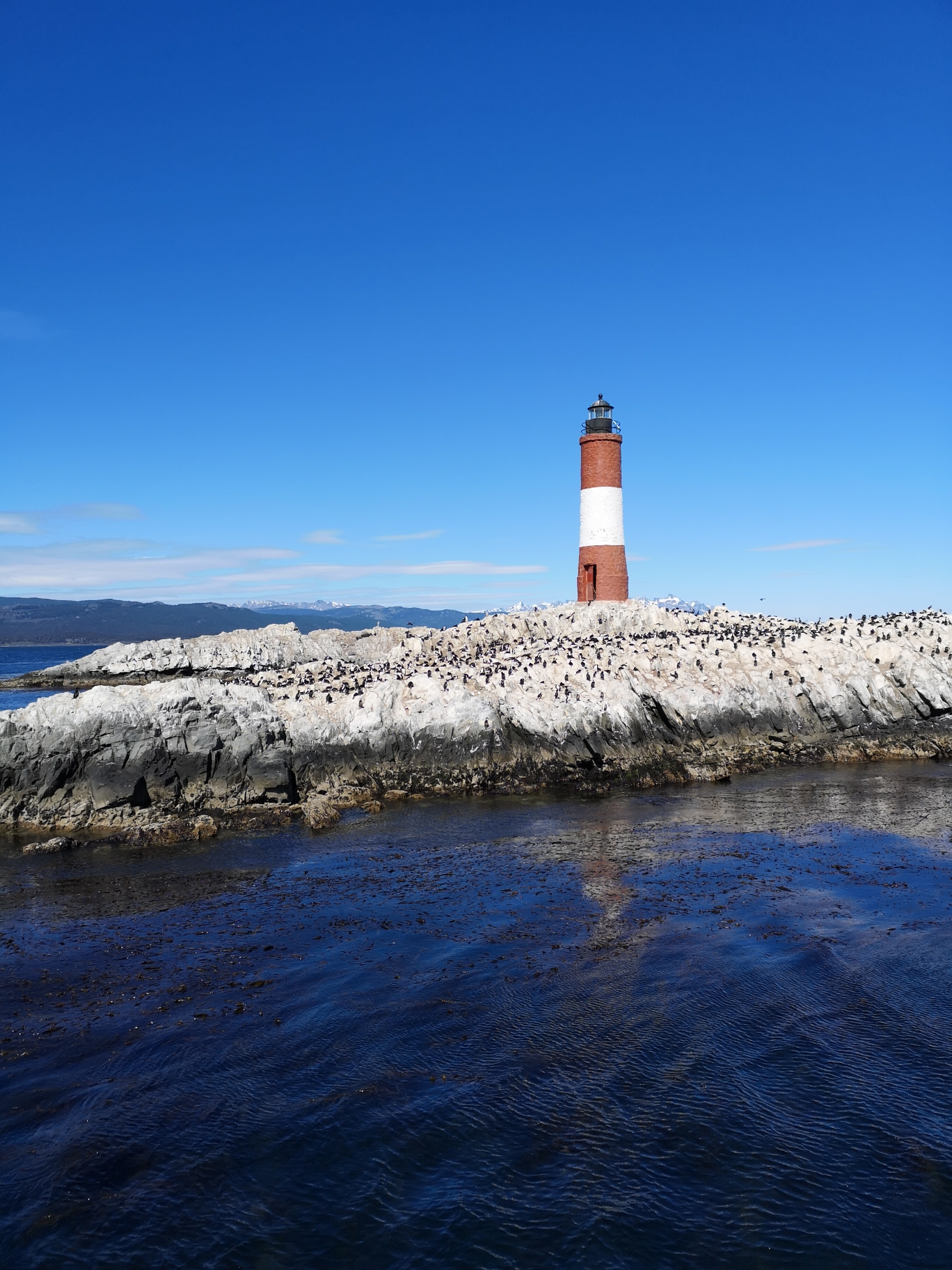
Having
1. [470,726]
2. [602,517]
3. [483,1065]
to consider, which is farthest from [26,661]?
[483,1065]

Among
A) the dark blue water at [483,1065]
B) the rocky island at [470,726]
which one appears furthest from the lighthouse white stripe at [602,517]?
the dark blue water at [483,1065]

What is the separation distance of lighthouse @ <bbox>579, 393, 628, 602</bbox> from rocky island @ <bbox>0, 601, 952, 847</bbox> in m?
9.00

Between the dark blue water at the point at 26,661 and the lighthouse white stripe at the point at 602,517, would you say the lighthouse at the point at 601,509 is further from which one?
the dark blue water at the point at 26,661

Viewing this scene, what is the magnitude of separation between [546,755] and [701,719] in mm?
7754

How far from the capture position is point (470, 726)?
33406 mm

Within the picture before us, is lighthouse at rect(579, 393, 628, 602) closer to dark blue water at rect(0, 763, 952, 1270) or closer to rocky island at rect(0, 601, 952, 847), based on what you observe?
rocky island at rect(0, 601, 952, 847)

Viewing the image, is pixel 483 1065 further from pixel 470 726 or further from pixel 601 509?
pixel 601 509

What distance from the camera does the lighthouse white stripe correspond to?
Answer: 5512 cm

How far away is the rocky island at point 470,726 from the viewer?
27.6m

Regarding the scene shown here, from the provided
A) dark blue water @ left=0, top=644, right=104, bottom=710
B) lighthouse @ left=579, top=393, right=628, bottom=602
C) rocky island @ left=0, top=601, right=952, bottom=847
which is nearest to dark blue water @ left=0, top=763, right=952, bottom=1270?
rocky island @ left=0, top=601, right=952, bottom=847

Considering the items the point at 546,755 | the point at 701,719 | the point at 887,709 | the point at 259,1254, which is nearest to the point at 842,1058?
the point at 259,1254

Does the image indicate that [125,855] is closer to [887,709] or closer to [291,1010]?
[291,1010]

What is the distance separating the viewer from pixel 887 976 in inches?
559

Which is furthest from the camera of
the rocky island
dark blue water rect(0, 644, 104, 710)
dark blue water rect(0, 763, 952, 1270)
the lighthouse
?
dark blue water rect(0, 644, 104, 710)
